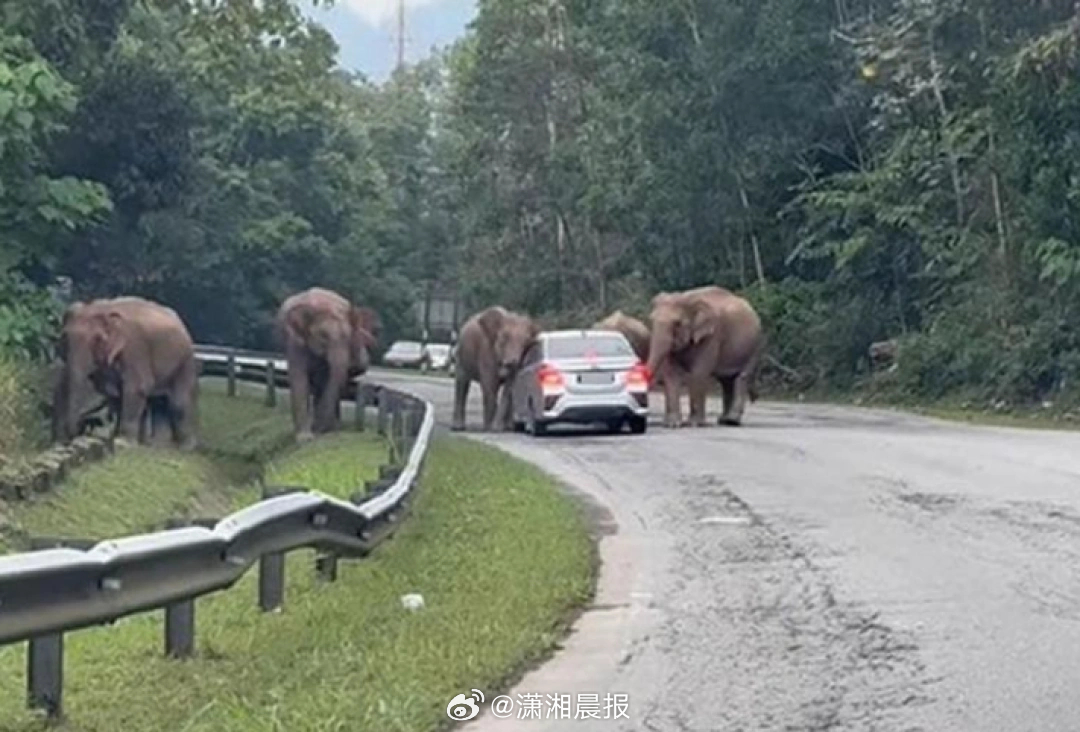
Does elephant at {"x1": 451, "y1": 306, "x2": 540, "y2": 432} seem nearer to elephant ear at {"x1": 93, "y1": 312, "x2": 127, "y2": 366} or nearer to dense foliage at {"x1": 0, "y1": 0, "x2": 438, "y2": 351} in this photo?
dense foliage at {"x1": 0, "y1": 0, "x2": 438, "y2": 351}

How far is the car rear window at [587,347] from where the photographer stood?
33.2m

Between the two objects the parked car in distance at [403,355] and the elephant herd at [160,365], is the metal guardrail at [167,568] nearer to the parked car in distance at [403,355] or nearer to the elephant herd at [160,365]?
the elephant herd at [160,365]

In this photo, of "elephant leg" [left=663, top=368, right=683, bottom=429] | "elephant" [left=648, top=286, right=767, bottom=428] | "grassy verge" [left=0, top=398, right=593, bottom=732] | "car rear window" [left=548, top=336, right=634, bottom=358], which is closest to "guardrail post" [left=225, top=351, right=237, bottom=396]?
"elephant" [left=648, top=286, right=767, bottom=428]

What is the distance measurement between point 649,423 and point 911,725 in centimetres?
2793

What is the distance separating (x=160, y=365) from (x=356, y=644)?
2449 centimetres

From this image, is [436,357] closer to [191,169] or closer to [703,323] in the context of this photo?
[191,169]

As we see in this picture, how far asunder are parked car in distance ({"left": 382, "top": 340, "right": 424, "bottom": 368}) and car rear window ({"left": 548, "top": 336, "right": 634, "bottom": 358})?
54.3m

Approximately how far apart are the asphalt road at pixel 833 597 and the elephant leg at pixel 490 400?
39.8 ft

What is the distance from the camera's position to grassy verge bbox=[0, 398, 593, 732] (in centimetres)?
927

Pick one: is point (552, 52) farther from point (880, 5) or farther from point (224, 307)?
point (880, 5)

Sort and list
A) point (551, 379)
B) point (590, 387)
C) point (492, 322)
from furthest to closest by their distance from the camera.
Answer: point (492, 322) < point (551, 379) < point (590, 387)

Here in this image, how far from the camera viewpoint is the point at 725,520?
59.0 ft

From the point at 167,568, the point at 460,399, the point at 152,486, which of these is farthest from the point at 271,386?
the point at 167,568

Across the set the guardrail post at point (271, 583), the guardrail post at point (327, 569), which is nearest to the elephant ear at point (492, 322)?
the guardrail post at point (327, 569)
